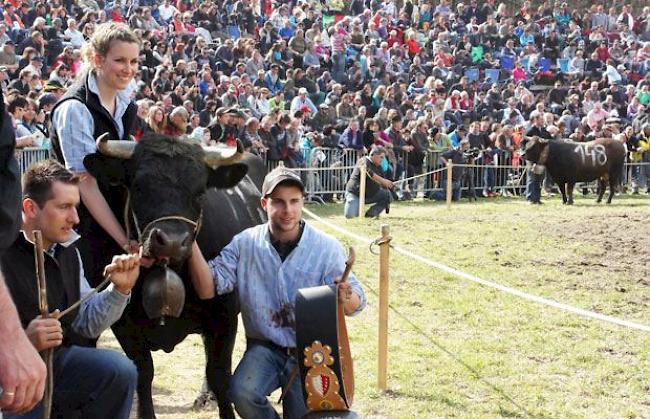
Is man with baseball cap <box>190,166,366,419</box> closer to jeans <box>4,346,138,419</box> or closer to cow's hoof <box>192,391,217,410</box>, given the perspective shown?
jeans <box>4,346,138,419</box>

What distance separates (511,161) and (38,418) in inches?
803

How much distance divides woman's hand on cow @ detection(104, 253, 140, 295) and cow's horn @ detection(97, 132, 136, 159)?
0.86m

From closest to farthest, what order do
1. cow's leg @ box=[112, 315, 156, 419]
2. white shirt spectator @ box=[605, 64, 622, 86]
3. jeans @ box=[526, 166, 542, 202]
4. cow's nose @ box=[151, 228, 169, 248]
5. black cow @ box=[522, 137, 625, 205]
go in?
1. cow's nose @ box=[151, 228, 169, 248]
2. cow's leg @ box=[112, 315, 156, 419]
3. jeans @ box=[526, 166, 542, 202]
4. black cow @ box=[522, 137, 625, 205]
5. white shirt spectator @ box=[605, 64, 622, 86]

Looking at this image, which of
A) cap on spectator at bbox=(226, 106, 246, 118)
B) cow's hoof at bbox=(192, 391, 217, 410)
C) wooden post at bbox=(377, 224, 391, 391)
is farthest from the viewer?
cap on spectator at bbox=(226, 106, 246, 118)

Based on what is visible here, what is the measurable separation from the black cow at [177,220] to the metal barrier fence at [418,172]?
12.2 metres

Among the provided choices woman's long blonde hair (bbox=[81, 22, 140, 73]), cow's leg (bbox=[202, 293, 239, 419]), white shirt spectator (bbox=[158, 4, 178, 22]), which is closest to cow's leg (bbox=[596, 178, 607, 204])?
white shirt spectator (bbox=[158, 4, 178, 22])

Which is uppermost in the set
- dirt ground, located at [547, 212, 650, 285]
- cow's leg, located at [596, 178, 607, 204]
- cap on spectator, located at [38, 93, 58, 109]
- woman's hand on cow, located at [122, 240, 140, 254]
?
Result: cap on spectator, located at [38, 93, 58, 109]

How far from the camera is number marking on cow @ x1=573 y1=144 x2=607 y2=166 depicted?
22341 mm

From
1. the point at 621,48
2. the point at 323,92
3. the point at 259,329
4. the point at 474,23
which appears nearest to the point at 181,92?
the point at 323,92

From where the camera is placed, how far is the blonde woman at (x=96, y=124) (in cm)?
518

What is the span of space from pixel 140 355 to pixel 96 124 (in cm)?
143

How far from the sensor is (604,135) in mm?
24953

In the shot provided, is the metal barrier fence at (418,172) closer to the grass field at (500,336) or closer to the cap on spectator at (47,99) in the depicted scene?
the grass field at (500,336)

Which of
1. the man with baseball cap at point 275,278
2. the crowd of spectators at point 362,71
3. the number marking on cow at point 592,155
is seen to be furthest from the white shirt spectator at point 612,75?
the man with baseball cap at point 275,278
